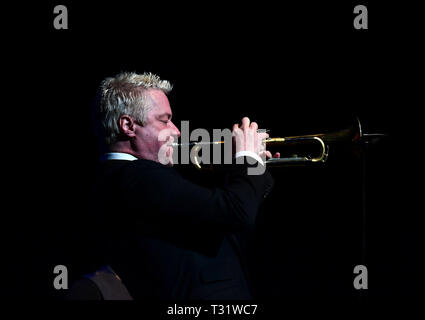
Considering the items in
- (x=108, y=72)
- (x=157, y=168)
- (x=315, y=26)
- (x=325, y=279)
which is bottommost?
(x=325, y=279)

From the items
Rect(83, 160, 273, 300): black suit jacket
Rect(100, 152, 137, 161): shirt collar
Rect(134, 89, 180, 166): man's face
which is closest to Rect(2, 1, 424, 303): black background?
Rect(134, 89, 180, 166): man's face

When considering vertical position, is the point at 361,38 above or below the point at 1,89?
above

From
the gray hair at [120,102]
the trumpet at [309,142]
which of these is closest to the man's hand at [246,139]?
the trumpet at [309,142]

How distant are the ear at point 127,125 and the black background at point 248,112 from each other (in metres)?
1.06

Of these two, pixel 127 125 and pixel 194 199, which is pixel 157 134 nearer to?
pixel 127 125

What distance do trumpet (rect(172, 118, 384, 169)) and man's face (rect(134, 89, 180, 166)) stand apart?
82mm

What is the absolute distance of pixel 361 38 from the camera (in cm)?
253

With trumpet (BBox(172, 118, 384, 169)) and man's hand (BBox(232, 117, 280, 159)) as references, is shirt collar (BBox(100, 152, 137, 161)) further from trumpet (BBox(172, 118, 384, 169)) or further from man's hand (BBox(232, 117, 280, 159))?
man's hand (BBox(232, 117, 280, 159))

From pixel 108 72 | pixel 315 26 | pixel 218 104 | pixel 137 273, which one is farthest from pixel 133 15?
pixel 137 273

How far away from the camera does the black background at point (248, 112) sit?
259 cm

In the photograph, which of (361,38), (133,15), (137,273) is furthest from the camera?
(133,15)

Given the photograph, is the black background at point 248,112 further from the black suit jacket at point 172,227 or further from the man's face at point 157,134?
the black suit jacket at point 172,227

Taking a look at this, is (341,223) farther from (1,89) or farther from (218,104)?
(1,89)
